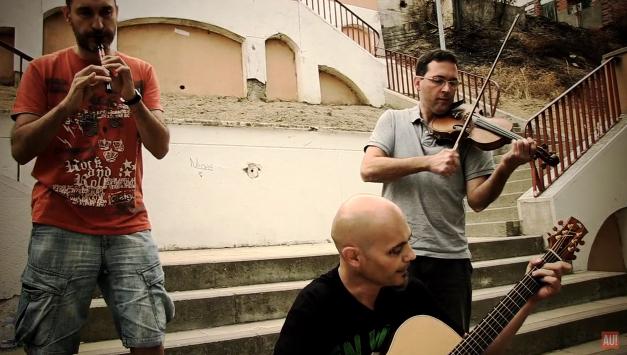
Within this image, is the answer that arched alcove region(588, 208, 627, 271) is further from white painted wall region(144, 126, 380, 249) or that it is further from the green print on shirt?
the green print on shirt

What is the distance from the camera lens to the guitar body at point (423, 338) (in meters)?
1.50

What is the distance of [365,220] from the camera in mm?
1478

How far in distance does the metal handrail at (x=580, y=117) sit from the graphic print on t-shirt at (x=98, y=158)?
16.6ft

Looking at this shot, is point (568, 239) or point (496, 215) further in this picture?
point (496, 215)

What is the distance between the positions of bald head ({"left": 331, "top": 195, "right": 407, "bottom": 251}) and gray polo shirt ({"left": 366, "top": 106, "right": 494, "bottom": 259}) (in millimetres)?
583

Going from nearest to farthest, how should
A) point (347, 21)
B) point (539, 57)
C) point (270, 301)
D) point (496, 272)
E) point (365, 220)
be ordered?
point (365, 220) < point (270, 301) < point (496, 272) < point (539, 57) < point (347, 21)

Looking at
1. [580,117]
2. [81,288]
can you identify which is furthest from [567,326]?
[81,288]

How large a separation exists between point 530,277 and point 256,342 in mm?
1846

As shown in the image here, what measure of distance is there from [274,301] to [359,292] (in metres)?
2.06

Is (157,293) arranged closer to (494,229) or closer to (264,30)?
(494,229)

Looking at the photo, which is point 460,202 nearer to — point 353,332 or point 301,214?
point 353,332

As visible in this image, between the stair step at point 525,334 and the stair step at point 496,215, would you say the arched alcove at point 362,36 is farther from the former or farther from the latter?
the stair step at point 525,334

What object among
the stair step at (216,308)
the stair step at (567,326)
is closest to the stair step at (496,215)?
the stair step at (567,326)
